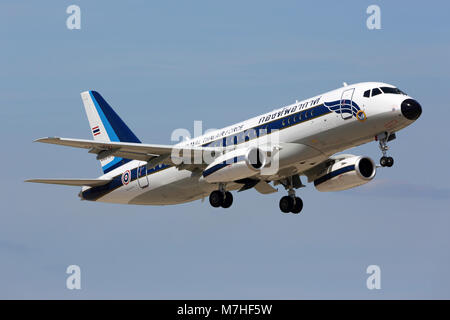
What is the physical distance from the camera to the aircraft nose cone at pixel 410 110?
45969 mm

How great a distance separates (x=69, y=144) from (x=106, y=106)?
16188 millimetres

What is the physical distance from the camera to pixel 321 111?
1893 inches

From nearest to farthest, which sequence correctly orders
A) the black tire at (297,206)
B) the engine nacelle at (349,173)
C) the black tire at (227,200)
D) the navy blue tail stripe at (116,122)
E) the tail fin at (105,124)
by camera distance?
the black tire at (227,200) → the engine nacelle at (349,173) → the black tire at (297,206) → the tail fin at (105,124) → the navy blue tail stripe at (116,122)

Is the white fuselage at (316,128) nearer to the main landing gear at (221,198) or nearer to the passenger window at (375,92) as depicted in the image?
the passenger window at (375,92)

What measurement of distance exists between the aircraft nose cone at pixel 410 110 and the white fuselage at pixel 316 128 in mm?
258

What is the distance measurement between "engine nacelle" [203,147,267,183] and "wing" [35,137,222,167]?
81.4 inches

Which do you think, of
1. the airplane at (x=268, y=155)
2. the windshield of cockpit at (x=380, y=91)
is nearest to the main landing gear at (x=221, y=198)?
the airplane at (x=268, y=155)

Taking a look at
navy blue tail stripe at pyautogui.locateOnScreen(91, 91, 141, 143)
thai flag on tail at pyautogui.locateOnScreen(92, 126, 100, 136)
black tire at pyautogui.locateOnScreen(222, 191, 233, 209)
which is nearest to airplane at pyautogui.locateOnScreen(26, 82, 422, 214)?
black tire at pyautogui.locateOnScreen(222, 191, 233, 209)

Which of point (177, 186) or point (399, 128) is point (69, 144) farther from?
point (399, 128)

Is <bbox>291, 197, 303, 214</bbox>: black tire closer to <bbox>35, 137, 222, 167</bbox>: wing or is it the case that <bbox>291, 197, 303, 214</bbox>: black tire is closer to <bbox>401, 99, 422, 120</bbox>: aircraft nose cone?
<bbox>35, 137, 222, 167</bbox>: wing

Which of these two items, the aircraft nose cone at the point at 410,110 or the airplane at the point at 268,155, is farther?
the airplane at the point at 268,155

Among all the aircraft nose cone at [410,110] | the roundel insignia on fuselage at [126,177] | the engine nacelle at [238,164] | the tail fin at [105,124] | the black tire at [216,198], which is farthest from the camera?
the tail fin at [105,124]

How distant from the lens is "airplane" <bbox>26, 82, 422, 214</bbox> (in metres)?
47.1
